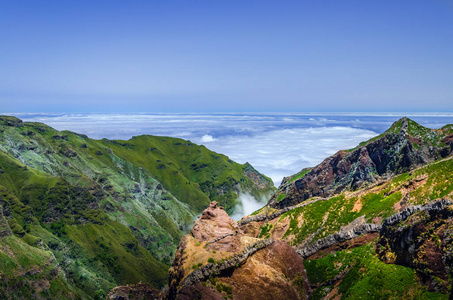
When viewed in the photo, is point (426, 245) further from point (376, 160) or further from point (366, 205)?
point (376, 160)

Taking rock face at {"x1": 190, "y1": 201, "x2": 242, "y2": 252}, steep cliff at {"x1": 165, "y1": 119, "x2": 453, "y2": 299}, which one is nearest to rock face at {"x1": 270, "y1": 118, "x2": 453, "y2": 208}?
steep cliff at {"x1": 165, "y1": 119, "x2": 453, "y2": 299}

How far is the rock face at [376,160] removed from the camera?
8350 centimetres

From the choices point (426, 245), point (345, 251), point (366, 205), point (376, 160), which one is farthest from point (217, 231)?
point (376, 160)

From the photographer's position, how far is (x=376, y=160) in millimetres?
95000

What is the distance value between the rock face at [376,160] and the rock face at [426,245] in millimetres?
57066

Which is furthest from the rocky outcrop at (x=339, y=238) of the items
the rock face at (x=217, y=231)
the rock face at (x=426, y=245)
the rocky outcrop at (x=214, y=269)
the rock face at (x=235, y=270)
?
the rocky outcrop at (x=214, y=269)

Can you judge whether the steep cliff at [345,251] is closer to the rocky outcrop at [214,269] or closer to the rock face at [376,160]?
the rocky outcrop at [214,269]

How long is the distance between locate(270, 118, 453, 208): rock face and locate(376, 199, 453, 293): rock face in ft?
187

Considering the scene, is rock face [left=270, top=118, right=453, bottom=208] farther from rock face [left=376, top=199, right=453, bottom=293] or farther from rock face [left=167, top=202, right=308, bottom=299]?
rock face [left=167, top=202, right=308, bottom=299]

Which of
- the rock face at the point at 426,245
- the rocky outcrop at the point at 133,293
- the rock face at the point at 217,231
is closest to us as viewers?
the rock face at the point at 426,245

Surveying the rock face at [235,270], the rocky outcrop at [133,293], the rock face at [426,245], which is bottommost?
the rocky outcrop at [133,293]

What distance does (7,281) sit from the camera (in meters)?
172

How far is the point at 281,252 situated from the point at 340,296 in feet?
28.0

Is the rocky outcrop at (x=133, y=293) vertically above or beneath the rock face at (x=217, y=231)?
beneath
